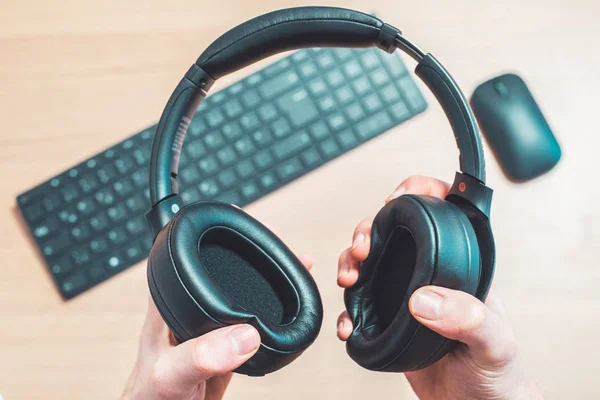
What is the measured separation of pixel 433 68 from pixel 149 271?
308mm

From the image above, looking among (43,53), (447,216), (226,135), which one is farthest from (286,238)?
(43,53)

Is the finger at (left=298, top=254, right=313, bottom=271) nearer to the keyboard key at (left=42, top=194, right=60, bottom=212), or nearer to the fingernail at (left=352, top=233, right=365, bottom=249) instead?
the fingernail at (left=352, top=233, right=365, bottom=249)

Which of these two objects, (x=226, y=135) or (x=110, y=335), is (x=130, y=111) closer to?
(x=226, y=135)

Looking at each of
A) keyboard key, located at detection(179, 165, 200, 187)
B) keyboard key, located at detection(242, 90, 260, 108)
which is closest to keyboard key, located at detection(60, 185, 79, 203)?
keyboard key, located at detection(179, 165, 200, 187)

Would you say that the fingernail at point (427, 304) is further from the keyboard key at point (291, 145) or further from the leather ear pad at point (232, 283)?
the keyboard key at point (291, 145)

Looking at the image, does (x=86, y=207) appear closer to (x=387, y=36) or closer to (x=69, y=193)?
(x=69, y=193)

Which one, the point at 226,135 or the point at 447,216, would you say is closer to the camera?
the point at 447,216

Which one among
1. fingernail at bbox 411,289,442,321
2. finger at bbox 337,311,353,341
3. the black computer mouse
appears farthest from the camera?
the black computer mouse

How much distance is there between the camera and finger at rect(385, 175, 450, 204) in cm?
59

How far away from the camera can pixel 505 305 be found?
2.02ft

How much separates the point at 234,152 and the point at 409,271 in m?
0.27

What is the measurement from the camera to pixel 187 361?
427mm

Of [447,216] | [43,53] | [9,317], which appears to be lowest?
[447,216]

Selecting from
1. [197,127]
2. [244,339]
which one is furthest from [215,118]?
[244,339]
